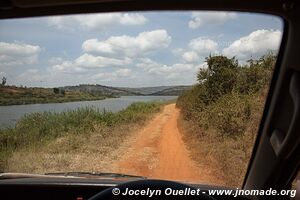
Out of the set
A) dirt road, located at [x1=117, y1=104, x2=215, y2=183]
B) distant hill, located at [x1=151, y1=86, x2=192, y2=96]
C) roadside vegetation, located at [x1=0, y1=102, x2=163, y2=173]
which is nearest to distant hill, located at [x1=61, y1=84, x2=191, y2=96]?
distant hill, located at [x1=151, y1=86, x2=192, y2=96]

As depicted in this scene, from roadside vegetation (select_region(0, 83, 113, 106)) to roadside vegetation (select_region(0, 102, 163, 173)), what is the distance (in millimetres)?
562

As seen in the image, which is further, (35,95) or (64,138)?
(64,138)

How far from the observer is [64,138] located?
21.0 feet

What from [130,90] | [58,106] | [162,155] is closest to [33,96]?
[58,106]

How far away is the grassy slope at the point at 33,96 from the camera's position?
14.4ft

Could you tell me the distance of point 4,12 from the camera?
3.43 meters

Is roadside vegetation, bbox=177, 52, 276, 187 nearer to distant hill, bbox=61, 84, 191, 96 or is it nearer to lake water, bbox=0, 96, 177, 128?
lake water, bbox=0, 96, 177, 128

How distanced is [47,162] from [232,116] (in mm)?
4352

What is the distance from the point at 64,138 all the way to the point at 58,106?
5.33 ft

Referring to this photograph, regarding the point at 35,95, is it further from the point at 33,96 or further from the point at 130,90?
the point at 130,90

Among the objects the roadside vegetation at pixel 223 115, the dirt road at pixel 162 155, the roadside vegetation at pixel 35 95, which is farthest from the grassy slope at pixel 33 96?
the roadside vegetation at pixel 223 115

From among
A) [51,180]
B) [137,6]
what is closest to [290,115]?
[137,6]

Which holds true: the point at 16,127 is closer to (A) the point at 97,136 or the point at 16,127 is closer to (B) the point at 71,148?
(B) the point at 71,148

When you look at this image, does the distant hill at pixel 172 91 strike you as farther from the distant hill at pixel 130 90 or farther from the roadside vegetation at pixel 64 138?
the roadside vegetation at pixel 64 138
